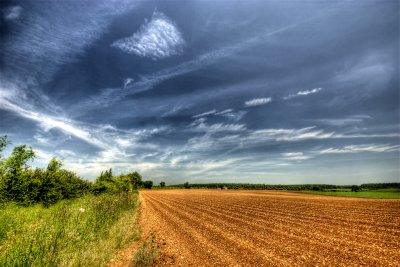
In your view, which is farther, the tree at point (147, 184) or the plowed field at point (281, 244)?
the tree at point (147, 184)

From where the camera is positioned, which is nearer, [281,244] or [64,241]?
[64,241]

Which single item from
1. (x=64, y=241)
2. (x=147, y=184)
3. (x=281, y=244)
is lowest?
(x=281, y=244)

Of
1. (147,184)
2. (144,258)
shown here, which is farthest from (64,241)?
(147,184)

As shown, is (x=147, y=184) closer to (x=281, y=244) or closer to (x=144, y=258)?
(x=281, y=244)

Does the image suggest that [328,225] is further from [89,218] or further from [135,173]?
→ [135,173]

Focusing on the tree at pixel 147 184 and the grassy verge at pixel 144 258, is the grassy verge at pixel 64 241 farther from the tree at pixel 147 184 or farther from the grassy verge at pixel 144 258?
the tree at pixel 147 184

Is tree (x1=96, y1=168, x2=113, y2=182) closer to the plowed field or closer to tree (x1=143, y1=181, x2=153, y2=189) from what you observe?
the plowed field

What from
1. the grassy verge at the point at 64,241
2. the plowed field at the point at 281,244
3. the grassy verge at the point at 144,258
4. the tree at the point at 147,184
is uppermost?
the tree at the point at 147,184

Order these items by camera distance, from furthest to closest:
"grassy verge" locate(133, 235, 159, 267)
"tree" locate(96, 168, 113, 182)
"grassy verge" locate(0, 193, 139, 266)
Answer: "tree" locate(96, 168, 113, 182), "grassy verge" locate(133, 235, 159, 267), "grassy verge" locate(0, 193, 139, 266)

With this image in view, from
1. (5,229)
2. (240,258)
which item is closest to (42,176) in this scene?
(5,229)

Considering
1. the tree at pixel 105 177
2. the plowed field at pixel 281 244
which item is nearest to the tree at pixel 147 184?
the tree at pixel 105 177

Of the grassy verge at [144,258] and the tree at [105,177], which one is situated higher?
the tree at [105,177]

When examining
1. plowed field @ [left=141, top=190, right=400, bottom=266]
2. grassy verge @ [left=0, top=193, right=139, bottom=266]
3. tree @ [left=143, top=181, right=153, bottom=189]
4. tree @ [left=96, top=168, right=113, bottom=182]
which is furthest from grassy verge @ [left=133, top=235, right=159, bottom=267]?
tree @ [left=143, top=181, right=153, bottom=189]

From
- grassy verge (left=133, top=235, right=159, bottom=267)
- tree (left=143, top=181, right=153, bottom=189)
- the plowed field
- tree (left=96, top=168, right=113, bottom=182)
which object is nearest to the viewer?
grassy verge (left=133, top=235, right=159, bottom=267)
